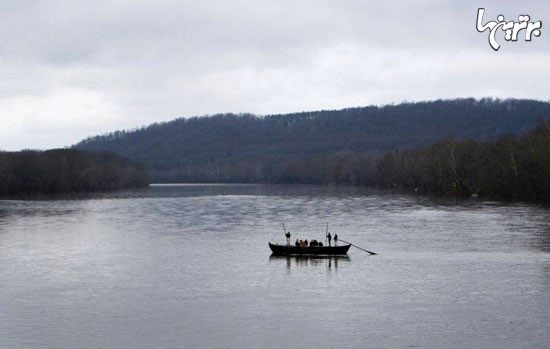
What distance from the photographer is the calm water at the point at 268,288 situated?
3047 cm

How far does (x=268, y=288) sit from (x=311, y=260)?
12.6m

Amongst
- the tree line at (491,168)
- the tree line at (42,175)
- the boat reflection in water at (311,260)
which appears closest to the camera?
the boat reflection in water at (311,260)

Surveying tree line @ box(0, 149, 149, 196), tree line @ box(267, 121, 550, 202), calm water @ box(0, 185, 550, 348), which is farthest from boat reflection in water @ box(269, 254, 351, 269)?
tree line @ box(0, 149, 149, 196)

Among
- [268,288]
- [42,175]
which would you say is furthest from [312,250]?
[42,175]

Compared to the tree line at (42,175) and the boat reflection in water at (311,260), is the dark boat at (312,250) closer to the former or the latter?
the boat reflection in water at (311,260)

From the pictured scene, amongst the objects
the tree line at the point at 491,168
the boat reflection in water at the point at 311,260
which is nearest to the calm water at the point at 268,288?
the boat reflection in water at the point at 311,260

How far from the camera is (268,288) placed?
135ft

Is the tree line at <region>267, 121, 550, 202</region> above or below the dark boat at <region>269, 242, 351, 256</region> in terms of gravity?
above

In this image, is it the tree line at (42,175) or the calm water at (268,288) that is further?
the tree line at (42,175)

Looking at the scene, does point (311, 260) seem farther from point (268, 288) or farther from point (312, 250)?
point (268, 288)

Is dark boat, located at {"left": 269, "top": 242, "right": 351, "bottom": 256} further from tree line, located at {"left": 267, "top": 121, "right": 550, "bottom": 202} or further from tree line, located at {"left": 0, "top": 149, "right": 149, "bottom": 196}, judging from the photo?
tree line, located at {"left": 0, "top": 149, "right": 149, "bottom": 196}

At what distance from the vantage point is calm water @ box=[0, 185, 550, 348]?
30469 mm

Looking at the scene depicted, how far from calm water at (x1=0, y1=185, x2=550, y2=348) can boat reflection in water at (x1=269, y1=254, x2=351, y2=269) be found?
0.94 feet

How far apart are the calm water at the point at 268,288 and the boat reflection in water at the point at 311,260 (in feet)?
0.94
